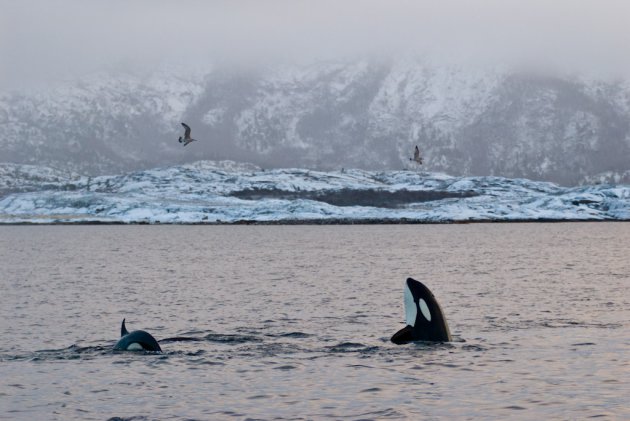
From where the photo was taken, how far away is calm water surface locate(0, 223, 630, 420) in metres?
24.0

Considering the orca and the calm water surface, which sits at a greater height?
the orca

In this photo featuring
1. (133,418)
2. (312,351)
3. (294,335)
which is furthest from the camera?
(294,335)

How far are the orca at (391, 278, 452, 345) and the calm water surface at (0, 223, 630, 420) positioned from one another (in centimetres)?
43

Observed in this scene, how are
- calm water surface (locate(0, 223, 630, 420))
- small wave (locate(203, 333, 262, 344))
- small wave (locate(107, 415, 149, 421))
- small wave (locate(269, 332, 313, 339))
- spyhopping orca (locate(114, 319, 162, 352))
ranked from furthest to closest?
small wave (locate(269, 332, 313, 339)) < small wave (locate(203, 333, 262, 344)) < spyhopping orca (locate(114, 319, 162, 352)) < calm water surface (locate(0, 223, 630, 420)) < small wave (locate(107, 415, 149, 421))

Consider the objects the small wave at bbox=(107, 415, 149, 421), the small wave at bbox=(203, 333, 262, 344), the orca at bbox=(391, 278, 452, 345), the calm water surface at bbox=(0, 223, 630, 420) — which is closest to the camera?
the small wave at bbox=(107, 415, 149, 421)

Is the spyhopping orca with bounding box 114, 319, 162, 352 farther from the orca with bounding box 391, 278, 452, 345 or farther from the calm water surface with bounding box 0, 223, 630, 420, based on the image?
the orca with bounding box 391, 278, 452, 345

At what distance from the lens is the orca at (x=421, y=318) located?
29.3m

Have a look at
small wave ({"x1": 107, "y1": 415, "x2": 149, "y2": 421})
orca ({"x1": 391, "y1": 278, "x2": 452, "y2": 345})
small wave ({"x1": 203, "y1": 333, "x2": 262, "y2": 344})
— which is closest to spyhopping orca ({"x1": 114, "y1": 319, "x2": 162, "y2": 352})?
small wave ({"x1": 203, "y1": 333, "x2": 262, "y2": 344})

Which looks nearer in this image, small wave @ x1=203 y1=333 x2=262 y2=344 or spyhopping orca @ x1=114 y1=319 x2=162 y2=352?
spyhopping orca @ x1=114 y1=319 x2=162 y2=352

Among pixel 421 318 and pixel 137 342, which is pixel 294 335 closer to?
pixel 137 342

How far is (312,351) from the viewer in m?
32.7

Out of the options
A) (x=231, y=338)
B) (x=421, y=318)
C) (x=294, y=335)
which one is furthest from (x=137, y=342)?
(x=421, y=318)

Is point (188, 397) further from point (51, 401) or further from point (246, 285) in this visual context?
point (246, 285)

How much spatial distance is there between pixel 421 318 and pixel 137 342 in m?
10.3
